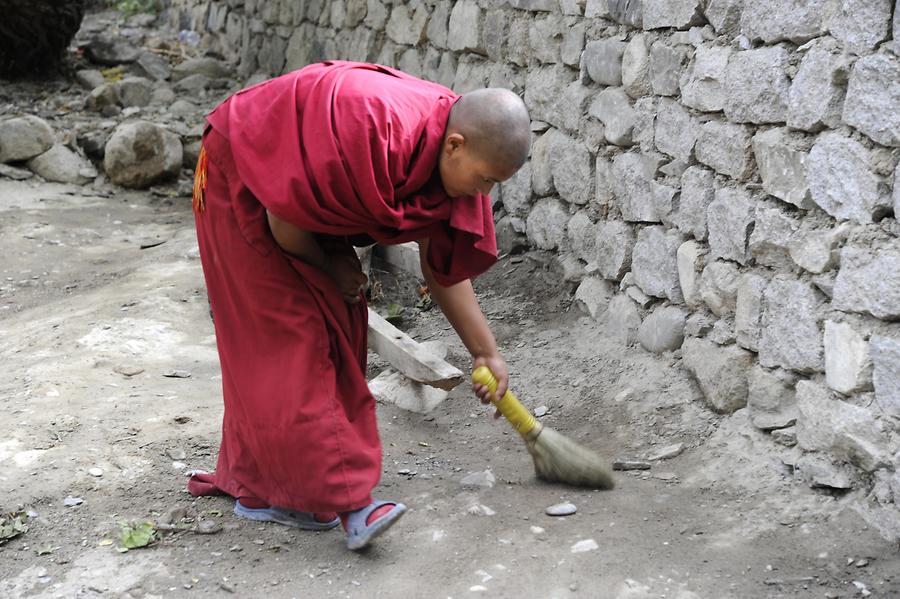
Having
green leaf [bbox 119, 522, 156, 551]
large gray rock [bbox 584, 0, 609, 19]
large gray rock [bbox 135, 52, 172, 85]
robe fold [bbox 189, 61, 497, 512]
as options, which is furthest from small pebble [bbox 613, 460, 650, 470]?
large gray rock [bbox 135, 52, 172, 85]

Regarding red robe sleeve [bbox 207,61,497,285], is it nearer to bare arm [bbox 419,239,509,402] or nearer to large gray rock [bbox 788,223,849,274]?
bare arm [bbox 419,239,509,402]

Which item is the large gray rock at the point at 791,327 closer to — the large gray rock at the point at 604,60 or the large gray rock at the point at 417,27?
the large gray rock at the point at 604,60

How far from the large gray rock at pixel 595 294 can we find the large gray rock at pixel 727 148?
794 mm

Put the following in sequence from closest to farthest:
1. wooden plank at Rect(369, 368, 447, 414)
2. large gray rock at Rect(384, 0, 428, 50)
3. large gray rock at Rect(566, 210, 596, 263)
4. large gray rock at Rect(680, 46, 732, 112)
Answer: large gray rock at Rect(680, 46, 732, 112) → wooden plank at Rect(369, 368, 447, 414) → large gray rock at Rect(566, 210, 596, 263) → large gray rock at Rect(384, 0, 428, 50)

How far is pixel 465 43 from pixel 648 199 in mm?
1740

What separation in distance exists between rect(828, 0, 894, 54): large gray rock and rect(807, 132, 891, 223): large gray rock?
8.7 inches

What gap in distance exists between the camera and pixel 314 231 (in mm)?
2250

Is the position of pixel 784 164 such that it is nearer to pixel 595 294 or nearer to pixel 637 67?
pixel 637 67

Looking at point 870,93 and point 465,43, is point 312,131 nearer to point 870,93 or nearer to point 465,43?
point 870,93

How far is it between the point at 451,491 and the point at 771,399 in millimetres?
A: 908

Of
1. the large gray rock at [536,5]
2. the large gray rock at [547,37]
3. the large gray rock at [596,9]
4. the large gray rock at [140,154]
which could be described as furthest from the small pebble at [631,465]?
the large gray rock at [140,154]

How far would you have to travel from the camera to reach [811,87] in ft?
8.25

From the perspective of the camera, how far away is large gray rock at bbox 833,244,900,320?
2.27 m

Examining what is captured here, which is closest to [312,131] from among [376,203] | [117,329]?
[376,203]
